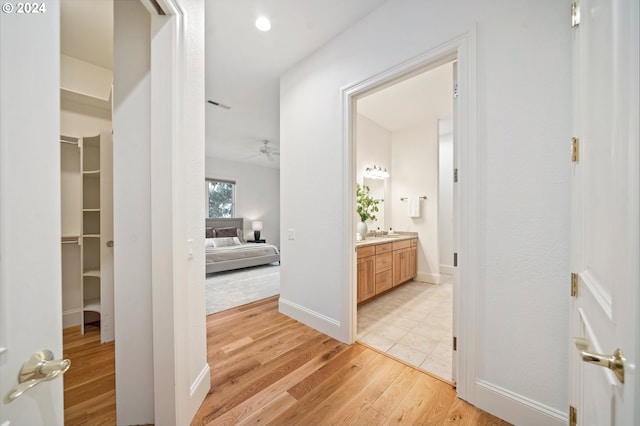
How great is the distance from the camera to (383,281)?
10.8 ft

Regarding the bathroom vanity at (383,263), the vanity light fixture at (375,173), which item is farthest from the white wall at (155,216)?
the vanity light fixture at (375,173)

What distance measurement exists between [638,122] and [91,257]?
3965 millimetres

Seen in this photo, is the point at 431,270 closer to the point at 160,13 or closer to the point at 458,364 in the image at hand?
the point at 458,364

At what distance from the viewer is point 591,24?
76 cm

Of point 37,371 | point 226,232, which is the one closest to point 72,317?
point 37,371

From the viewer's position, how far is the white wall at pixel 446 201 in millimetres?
4680

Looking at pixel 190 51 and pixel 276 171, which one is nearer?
pixel 190 51

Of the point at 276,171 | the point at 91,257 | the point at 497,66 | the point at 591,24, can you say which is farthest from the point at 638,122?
the point at 276,171

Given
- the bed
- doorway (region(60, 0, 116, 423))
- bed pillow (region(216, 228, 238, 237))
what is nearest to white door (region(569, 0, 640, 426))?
doorway (region(60, 0, 116, 423))

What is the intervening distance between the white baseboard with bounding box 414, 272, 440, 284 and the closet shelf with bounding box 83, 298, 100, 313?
454 cm

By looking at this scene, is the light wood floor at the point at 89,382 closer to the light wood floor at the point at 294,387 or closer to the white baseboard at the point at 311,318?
the light wood floor at the point at 294,387

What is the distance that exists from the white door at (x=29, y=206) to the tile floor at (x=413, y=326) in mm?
2133

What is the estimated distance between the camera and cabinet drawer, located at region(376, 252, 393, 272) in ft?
10.5

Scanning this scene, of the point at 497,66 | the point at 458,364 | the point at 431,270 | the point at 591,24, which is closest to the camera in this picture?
the point at 591,24
